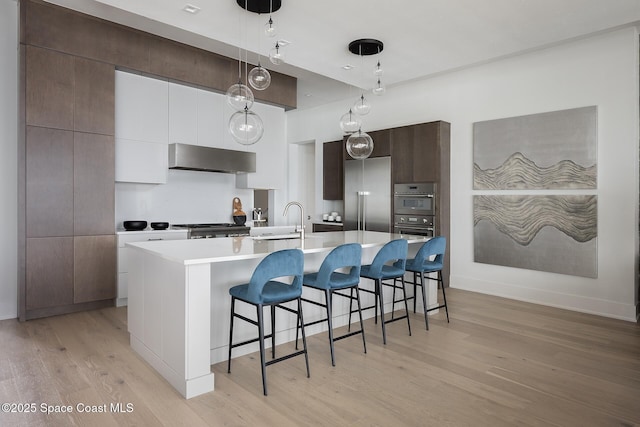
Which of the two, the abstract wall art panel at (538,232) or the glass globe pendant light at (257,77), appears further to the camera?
the abstract wall art panel at (538,232)

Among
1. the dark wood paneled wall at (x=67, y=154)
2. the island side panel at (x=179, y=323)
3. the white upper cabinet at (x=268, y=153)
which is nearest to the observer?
the island side panel at (x=179, y=323)

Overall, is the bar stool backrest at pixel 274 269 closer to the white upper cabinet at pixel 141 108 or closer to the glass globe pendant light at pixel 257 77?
the glass globe pendant light at pixel 257 77

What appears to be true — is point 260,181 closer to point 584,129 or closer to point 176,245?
point 176,245

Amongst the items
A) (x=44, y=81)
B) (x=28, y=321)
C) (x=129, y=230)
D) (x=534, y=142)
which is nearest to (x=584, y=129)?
(x=534, y=142)

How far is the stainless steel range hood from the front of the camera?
Result: 5285 mm

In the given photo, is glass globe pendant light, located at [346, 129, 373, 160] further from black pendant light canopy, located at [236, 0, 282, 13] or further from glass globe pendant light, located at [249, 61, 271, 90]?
black pendant light canopy, located at [236, 0, 282, 13]

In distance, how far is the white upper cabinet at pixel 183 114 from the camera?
5402 mm

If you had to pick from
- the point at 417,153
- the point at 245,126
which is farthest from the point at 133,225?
the point at 417,153

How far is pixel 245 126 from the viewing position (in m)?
3.30

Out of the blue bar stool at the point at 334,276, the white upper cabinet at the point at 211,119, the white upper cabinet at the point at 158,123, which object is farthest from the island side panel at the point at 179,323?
the white upper cabinet at the point at 211,119

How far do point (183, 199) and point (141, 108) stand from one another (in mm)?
1421

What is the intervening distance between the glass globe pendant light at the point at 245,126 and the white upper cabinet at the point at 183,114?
2442 mm

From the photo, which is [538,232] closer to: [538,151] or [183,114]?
[538,151]

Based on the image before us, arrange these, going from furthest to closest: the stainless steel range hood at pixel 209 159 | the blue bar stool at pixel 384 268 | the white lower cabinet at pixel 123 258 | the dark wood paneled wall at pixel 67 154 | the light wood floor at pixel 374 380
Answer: the stainless steel range hood at pixel 209 159
the white lower cabinet at pixel 123 258
the dark wood paneled wall at pixel 67 154
the blue bar stool at pixel 384 268
the light wood floor at pixel 374 380
